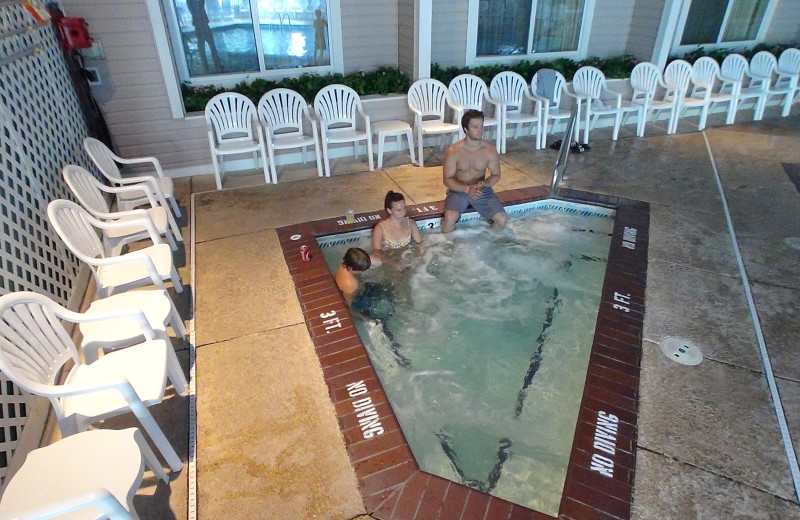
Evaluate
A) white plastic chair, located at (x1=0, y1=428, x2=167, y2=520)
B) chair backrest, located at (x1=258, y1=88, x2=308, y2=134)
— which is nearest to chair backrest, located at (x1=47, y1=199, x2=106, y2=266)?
white plastic chair, located at (x1=0, y1=428, x2=167, y2=520)

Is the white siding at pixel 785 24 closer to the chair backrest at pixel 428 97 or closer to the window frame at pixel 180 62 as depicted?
the chair backrest at pixel 428 97

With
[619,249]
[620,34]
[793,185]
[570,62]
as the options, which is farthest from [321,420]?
[620,34]

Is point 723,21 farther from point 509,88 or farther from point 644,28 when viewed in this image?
point 509,88

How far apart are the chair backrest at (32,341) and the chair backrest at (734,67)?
9790mm

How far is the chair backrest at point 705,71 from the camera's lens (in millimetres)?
7504

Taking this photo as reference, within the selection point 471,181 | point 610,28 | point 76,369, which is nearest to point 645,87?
point 610,28

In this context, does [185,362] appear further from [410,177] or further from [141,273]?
[410,177]

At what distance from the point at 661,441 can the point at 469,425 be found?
42.7 inches

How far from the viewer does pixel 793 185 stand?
215 inches

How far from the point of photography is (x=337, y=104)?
5.97 meters

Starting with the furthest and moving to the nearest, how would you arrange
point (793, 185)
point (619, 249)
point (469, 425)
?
point (793, 185) → point (619, 249) → point (469, 425)

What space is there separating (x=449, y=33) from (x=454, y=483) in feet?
21.5

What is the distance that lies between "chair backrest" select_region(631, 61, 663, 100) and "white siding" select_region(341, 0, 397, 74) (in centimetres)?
381

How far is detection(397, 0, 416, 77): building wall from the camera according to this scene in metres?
6.19
